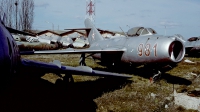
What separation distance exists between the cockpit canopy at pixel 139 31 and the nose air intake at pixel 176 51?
145 cm

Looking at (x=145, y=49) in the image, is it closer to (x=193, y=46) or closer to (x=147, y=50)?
(x=147, y=50)

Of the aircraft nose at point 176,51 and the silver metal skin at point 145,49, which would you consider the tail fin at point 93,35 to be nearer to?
the silver metal skin at point 145,49

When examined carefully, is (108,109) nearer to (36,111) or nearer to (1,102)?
(36,111)

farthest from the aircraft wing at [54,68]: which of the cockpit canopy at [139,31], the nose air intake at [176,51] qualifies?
the cockpit canopy at [139,31]

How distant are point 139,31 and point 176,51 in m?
2.09

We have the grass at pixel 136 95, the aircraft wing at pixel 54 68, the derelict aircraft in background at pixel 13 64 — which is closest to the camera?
the derelict aircraft in background at pixel 13 64

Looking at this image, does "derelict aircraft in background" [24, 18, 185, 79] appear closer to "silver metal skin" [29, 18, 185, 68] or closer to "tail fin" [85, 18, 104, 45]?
"silver metal skin" [29, 18, 185, 68]

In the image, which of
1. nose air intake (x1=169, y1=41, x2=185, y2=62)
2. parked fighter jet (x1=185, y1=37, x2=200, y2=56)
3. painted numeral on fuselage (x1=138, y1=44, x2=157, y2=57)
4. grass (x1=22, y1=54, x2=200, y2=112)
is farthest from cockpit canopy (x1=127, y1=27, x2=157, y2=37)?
parked fighter jet (x1=185, y1=37, x2=200, y2=56)

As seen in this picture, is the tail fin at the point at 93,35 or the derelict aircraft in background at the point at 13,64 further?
the tail fin at the point at 93,35

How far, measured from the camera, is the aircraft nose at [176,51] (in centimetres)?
725

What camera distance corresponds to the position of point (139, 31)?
9.31 meters

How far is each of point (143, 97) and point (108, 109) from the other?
58.5 inches

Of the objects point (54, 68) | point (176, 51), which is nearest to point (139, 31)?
point (176, 51)

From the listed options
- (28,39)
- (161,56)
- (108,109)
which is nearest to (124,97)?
(108,109)
